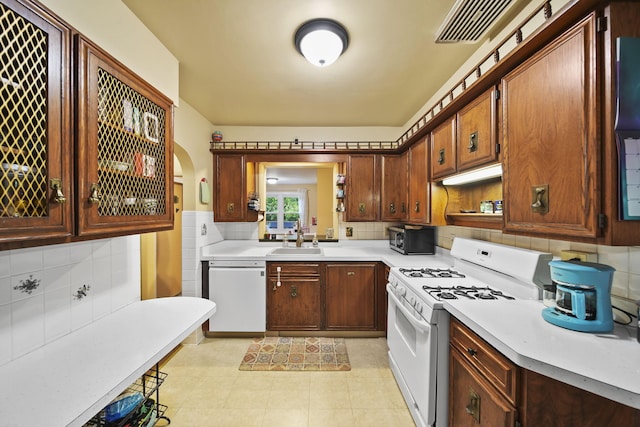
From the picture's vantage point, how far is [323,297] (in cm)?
283

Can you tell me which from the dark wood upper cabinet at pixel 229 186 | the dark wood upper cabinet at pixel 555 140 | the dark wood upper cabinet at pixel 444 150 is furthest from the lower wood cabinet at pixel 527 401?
the dark wood upper cabinet at pixel 229 186

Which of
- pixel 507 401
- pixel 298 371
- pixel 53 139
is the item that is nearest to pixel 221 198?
pixel 298 371

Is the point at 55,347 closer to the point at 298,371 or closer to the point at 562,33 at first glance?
the point at 298,371

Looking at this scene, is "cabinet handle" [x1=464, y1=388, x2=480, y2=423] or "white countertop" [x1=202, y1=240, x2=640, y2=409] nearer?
"white countertop" [x1=202, y1=240, x2=640, y2=409]

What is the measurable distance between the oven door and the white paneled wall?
1.79 m

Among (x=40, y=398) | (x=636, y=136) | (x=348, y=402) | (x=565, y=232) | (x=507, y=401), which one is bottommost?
(x=348, y=402)

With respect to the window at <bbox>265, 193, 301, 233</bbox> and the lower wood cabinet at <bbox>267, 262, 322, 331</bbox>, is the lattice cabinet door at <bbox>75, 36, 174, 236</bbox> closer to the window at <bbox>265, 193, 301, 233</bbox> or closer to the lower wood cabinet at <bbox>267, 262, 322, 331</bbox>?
the lower wood cabinet at <bbox>267, 262, 322, 331</bbox>

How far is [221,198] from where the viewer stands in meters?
3.18

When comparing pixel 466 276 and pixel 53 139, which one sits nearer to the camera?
pixel 53 139

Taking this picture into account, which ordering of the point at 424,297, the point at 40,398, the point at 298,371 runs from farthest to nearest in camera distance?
the point at 298,371
the point at 424,297
the point at 40,398

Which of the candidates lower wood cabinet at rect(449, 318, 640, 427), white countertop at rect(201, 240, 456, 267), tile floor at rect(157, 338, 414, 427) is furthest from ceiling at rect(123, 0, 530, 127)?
tile floor at rect(157, 338, 414, 427)

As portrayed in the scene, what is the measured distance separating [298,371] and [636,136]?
8.15 ft

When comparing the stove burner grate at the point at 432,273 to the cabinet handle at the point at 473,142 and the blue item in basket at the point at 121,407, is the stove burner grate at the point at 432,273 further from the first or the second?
the blue item in basket at the point at 121,407

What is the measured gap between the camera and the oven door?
1.47 m
